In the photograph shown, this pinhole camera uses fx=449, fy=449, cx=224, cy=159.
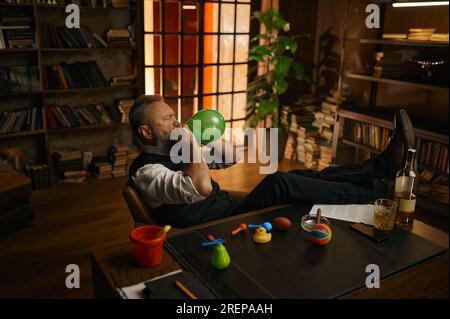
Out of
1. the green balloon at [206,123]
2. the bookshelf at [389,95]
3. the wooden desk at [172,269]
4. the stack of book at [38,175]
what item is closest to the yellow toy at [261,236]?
the wooden desk at [172,269]

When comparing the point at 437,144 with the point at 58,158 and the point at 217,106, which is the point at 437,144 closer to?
the point at 217,106

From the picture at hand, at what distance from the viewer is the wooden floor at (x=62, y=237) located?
245cm

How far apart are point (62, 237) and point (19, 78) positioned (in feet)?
4.84

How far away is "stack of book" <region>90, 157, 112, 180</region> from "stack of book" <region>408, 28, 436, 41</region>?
113 inches

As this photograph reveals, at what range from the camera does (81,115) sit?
13.4ft

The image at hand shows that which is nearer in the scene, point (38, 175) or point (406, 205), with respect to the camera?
point (406, 205)

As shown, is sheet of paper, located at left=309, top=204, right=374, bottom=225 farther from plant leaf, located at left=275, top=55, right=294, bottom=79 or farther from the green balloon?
plant leaf, located at left=275, top=55, right=294, bottom=79

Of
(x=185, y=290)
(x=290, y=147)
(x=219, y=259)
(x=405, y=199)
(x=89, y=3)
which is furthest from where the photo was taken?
(x=290, y=147)

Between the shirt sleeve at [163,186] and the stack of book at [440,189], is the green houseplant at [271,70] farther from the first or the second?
the shirt sleeve at [163,186]

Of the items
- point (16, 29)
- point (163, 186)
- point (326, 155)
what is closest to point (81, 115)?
point (16, 29)

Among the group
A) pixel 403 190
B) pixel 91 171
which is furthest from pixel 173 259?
pixel 91 171

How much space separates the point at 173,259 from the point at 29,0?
2918 mm

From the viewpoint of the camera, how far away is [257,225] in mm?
1659

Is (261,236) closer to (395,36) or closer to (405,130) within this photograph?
(405,130)
